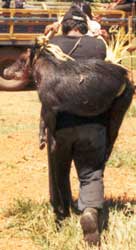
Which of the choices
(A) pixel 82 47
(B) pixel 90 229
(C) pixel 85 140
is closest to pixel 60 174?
(C) pixel 85 140

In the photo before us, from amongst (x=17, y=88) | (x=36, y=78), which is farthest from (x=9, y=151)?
(x=17, y=88)

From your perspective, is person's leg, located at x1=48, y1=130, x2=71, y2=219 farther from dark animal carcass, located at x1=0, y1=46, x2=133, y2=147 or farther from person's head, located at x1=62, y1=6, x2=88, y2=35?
person's head, located at x1=62, y1=6, x2=88, y2=35

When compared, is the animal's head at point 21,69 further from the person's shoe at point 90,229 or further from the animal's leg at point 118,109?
the person's shoe at point 90,229

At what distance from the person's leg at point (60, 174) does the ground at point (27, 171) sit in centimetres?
37

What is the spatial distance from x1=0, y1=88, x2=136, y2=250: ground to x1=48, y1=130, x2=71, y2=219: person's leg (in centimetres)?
37

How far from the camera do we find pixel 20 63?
5.43m

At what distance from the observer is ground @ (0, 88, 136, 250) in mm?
6486

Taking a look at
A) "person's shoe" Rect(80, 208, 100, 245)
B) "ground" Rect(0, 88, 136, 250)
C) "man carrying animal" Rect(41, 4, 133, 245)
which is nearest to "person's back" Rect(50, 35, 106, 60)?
"man carrying animal" Rect(41, 4, 133, 245)

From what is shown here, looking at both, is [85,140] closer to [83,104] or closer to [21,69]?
[83,104]

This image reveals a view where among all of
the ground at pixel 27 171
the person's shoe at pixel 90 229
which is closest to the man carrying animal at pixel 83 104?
the person's shoe at pixel 90 229

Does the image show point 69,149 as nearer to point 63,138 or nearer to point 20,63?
point 63,138

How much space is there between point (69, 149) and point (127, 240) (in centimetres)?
80

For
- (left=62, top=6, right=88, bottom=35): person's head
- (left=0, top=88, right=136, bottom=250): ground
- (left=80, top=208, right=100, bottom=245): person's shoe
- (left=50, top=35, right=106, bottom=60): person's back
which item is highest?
(left=62, top=6, right=88, bottom=35): person's head

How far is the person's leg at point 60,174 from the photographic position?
16.8 feet
